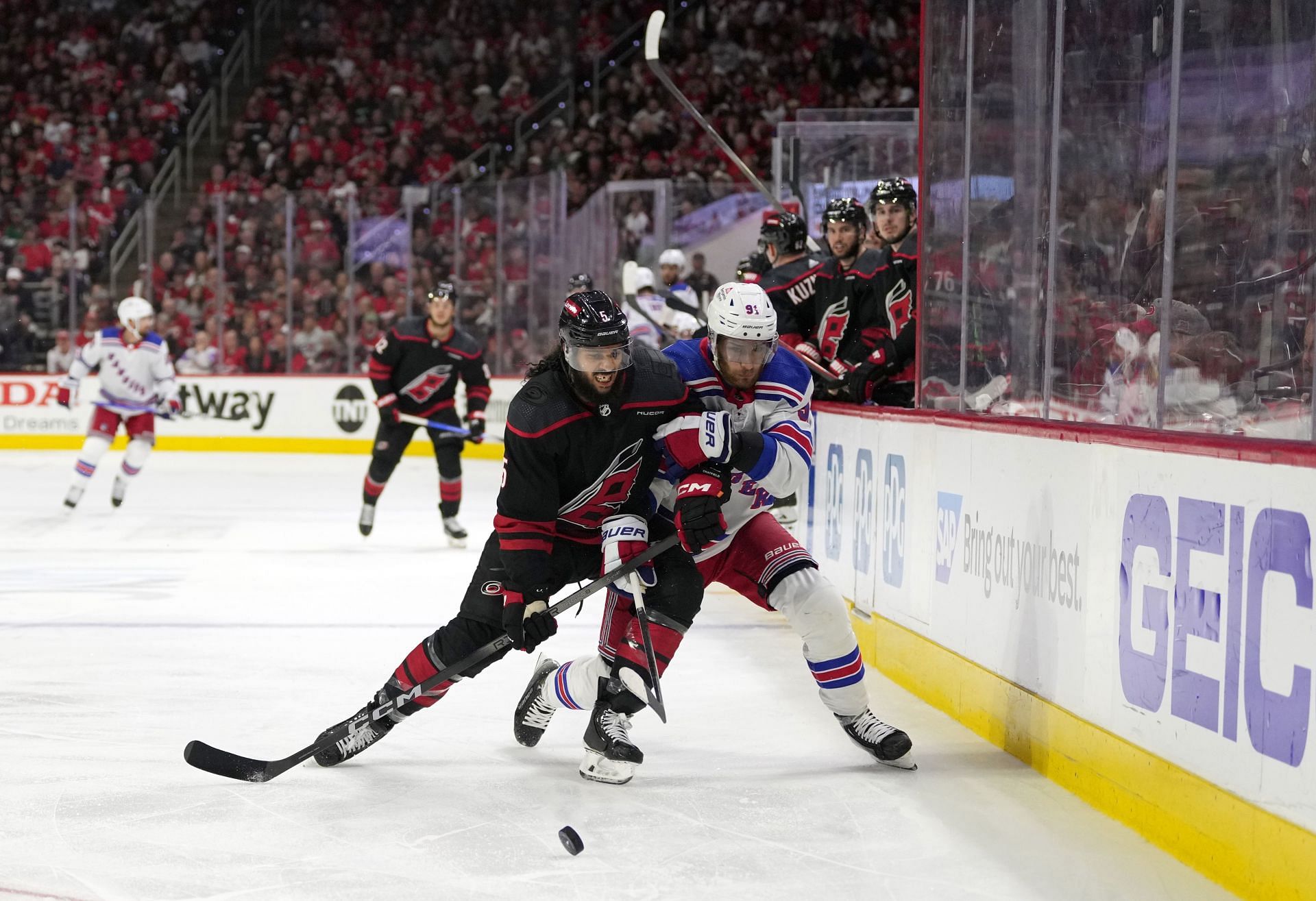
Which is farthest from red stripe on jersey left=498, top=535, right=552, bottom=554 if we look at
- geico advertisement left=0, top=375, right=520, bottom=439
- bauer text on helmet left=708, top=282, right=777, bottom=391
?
geico advertisement left=0, top=375, right=520, bottom=439

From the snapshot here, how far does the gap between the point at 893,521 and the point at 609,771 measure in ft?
5.52

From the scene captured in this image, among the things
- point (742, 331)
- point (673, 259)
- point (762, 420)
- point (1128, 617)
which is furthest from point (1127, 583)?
point (673, 259)

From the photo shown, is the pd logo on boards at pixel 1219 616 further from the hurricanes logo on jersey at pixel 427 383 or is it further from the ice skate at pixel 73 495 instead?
the ice skate at pixel 73 495

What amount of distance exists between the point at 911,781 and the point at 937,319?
178 centimetres

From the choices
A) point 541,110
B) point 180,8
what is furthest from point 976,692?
point 180,8

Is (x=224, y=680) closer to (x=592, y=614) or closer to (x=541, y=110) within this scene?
(x=592, y=614)

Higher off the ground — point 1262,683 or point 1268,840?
point 1262,683

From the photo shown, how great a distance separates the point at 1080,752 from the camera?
130 inches

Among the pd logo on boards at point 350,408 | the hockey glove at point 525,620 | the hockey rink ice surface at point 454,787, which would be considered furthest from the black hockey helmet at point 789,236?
the pd logo on boards at point 350,408

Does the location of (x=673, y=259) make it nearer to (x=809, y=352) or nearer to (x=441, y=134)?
(x=809, y=352)

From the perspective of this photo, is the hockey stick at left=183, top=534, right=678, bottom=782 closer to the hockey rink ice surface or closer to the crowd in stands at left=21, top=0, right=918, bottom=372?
the hockey rink ice surface

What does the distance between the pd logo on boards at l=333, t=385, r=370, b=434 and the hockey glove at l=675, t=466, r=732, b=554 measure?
435 inches

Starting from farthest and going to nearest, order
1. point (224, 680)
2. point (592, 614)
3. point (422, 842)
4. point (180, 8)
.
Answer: point (180, 8), point (592, 614), point (224, 680), point (422, 842)

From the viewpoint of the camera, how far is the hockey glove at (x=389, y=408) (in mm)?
8227
